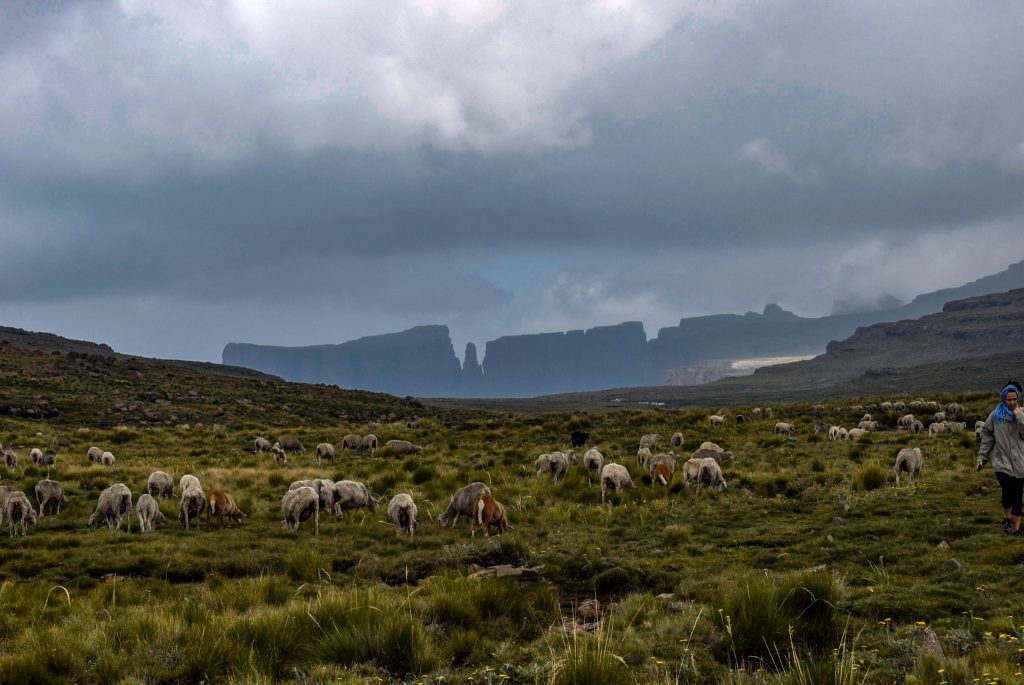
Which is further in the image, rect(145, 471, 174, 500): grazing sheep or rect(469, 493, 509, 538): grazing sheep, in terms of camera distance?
rect(145, 471, 174, 500): grazing sheep

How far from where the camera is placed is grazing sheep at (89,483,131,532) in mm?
14883

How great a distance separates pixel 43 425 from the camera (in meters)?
37.2

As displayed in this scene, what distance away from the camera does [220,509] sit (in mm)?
15320

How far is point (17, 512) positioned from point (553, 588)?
12558 millimetres

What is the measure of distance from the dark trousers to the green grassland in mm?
745

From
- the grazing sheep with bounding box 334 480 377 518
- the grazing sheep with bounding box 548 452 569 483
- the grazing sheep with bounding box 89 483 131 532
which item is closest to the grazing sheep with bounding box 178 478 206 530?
the grazing sheep with bounding box 89 483 131 532

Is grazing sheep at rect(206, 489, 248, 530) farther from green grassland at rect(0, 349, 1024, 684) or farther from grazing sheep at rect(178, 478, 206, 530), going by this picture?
green grassland at rect(0, 349, 1024, 684)

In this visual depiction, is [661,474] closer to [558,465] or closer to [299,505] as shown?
[558,465]

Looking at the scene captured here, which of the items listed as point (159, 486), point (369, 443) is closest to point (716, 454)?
point (369, 443)

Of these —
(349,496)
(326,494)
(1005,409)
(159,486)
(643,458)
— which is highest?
(1005,409)

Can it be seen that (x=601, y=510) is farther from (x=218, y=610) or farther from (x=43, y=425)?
(x=43, y=425)

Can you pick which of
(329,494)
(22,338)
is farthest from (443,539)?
(22,338)

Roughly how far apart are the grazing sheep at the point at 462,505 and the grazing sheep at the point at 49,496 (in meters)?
10.2

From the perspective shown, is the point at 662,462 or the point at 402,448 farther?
the point at 402,448
